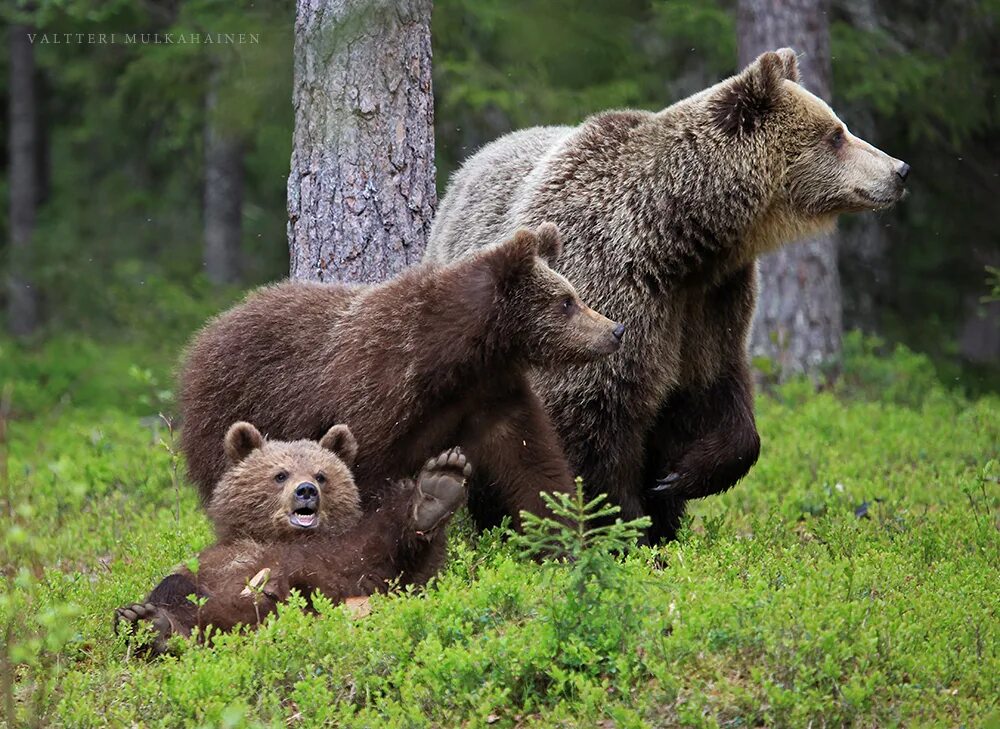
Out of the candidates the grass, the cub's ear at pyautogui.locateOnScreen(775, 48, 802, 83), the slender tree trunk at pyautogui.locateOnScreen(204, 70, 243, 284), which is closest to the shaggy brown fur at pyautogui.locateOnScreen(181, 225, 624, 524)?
the grass

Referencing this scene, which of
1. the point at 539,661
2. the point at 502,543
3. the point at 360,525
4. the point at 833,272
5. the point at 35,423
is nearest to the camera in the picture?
the point at 539,661

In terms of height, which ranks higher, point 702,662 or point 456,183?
point 456,183

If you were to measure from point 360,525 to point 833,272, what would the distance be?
8847 millimetres

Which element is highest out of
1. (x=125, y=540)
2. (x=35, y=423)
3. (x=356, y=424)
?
(x=356, y=424)

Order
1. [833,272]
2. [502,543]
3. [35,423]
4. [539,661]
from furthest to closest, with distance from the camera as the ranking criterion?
[35,423]
[833,272]
[502,543]
[539,661]

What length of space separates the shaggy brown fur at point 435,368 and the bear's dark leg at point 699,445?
106cm

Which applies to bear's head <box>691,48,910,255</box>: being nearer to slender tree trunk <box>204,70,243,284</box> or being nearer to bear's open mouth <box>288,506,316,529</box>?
bear's open mouth <box>288,506,316,529</box>

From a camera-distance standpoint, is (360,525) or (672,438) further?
(672,438)

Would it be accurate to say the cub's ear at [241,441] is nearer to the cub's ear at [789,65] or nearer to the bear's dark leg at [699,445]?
the bear's dark leg at [699,445]

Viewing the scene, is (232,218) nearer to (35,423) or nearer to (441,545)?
(35,423)

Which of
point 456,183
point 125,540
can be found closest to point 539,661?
point 125,540

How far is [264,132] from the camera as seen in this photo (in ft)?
49.9

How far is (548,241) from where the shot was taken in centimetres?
677

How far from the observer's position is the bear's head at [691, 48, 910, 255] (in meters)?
7.24
